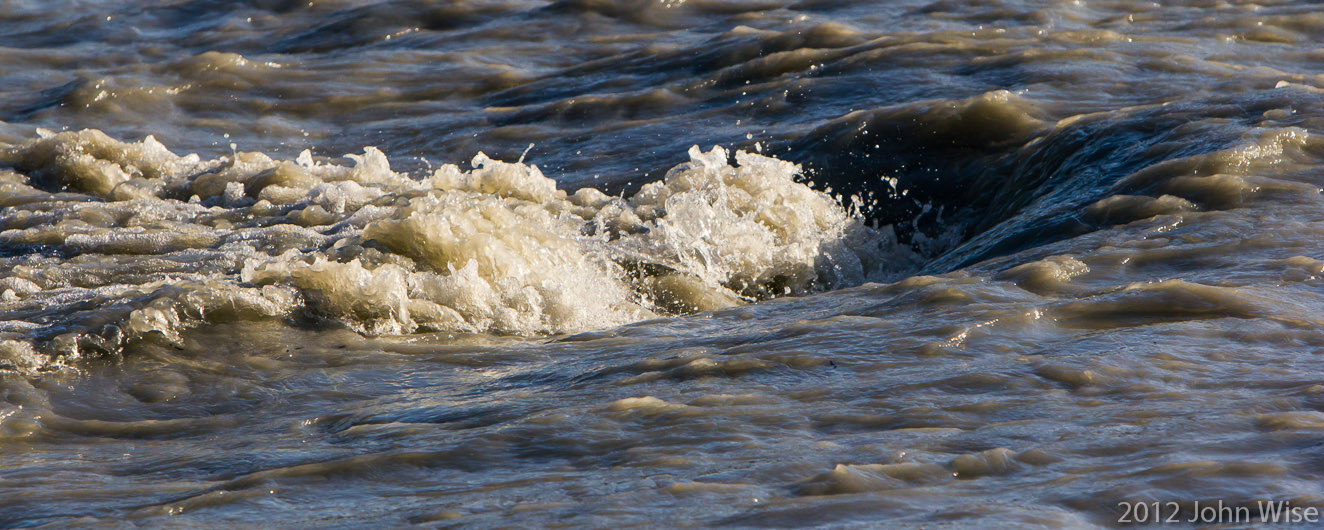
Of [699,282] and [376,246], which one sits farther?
[699,282]

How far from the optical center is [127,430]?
3.60m

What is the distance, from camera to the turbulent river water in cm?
284

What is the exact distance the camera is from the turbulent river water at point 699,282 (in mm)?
2840

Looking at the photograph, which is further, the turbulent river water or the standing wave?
the standing wave

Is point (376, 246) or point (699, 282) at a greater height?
point (376, 246)

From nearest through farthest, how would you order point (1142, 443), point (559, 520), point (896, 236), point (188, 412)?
point (559, 520) → point (1142, 443) → point (188, 412) → point (896, 236)

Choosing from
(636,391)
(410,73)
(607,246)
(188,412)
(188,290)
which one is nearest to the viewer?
(636,391)

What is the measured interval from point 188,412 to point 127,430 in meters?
0.18

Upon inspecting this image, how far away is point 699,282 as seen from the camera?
213 inches

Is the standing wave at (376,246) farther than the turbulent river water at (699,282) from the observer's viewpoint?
Yes

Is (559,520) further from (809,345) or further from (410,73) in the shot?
(410,73)

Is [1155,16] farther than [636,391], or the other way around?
[1155,16]

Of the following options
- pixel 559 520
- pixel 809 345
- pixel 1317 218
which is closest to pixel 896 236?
pixel 1317 218

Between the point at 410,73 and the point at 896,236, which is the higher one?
the point at 410,73
